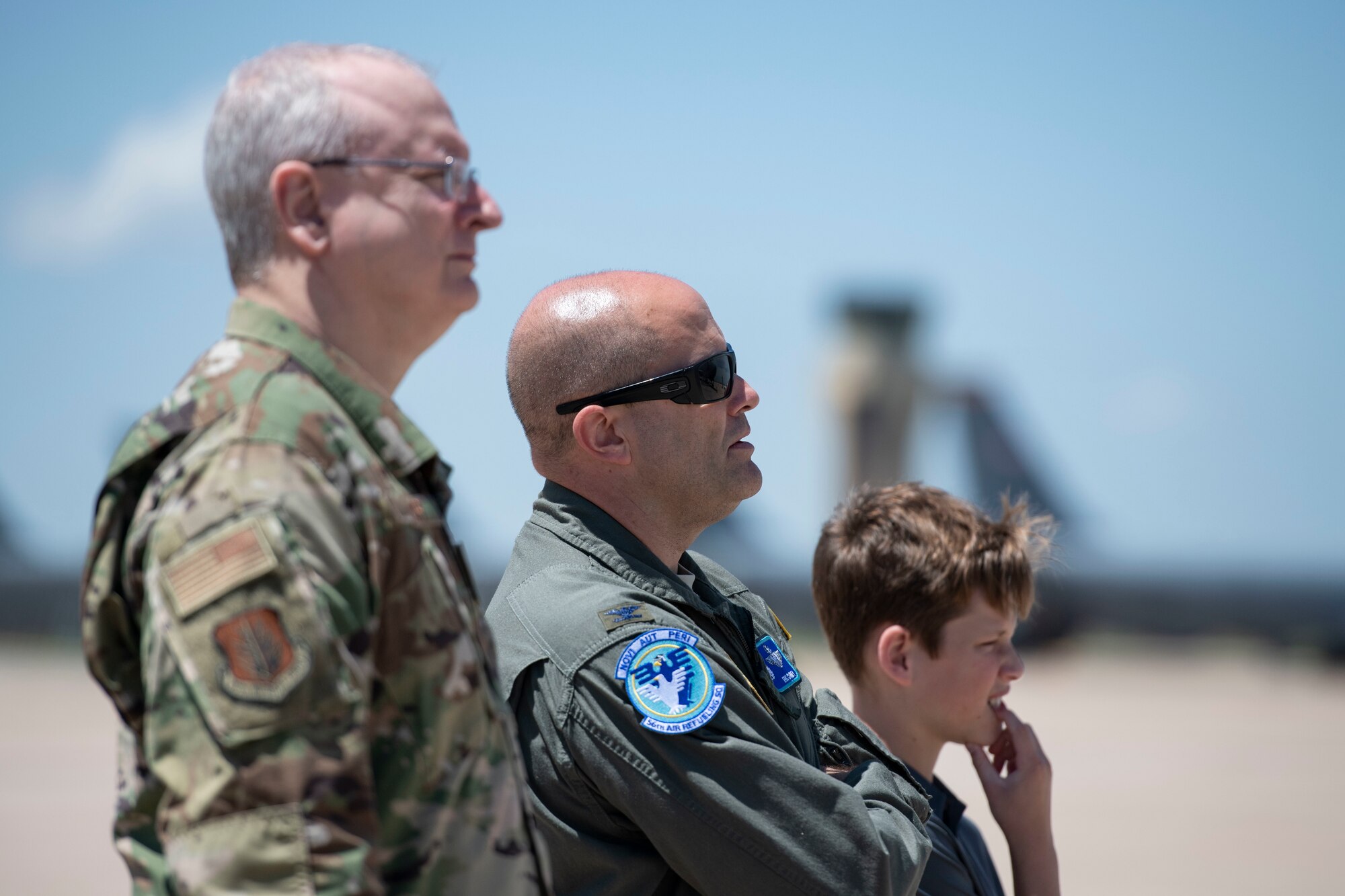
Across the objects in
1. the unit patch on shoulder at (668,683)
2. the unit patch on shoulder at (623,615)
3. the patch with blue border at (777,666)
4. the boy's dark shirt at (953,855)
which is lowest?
the boy's dark shirt at (953,855)

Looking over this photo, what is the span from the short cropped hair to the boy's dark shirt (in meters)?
0.33


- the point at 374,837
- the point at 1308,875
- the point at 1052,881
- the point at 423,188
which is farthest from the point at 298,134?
the point at 1308,875

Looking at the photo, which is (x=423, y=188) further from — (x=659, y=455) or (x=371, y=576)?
(x=659, y=455)

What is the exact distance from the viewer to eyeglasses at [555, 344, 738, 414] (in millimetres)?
2547

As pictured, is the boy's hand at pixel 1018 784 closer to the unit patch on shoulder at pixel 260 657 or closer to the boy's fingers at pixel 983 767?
the boy's fingers at pixel 983 767

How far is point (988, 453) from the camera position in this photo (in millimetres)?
54969

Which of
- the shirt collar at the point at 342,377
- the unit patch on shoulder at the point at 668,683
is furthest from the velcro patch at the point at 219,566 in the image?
the unit patch on shoulder at the point at 668,683

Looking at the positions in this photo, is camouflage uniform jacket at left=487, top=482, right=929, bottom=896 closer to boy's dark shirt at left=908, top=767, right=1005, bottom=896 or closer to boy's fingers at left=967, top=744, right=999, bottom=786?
boy's dark shirt at left=908, top=767, right=1005, bottom=896

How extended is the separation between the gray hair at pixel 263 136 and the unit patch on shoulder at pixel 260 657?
52 cm

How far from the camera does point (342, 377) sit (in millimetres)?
Result: 1688

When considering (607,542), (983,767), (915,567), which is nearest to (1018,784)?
(983,767)

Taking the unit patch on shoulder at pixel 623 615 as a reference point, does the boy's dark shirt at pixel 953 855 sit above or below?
below

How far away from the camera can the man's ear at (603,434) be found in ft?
8.41

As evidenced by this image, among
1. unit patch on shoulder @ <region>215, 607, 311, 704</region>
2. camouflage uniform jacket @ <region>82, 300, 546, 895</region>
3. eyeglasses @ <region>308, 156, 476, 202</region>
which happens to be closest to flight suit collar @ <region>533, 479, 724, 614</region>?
camouflage uniform jacket @ <region>82, 300, 546, 895</region>
